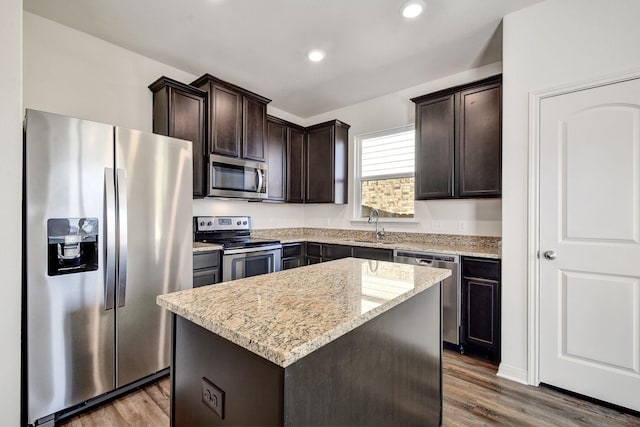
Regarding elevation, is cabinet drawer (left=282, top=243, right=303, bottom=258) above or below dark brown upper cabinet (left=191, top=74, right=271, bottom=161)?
below

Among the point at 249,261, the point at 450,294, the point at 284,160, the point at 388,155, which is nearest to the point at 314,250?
the point at 249,261

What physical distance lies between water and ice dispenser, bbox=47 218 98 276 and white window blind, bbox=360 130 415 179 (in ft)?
9.99

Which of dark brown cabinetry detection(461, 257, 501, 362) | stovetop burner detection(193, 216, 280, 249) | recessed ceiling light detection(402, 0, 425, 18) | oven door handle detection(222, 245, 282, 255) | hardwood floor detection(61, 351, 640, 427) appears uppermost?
recessed ceiling light detection(402, 0, 425, 18)

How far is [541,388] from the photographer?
2.15 m

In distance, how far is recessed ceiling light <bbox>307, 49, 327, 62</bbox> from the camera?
2781mm

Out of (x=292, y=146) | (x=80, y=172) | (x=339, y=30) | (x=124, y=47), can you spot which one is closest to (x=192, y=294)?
(x=80, y=172)

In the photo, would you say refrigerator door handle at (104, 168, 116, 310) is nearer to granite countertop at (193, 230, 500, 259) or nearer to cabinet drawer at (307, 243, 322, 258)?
granite countertop at (193, 230, 500, 259)

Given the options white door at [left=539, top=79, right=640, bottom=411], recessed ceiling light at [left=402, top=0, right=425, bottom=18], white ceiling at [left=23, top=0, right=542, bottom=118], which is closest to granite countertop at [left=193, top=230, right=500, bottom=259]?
white door at [left=539, top=79, right=640, bottom=411]

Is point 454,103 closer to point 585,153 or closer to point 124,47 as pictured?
point 585,153

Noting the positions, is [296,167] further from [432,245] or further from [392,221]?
[432,245]

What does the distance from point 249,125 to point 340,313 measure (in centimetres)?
287

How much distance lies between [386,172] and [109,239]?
300 cm

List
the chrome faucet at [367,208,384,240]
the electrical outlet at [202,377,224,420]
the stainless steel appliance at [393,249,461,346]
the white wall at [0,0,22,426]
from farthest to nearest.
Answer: the chrome faucet at [367,208,384,240] → the stainless steel appliance at [393,249,461,346] → the white wall at [0,0,22,426] → the electrical outlet at [202,377,224,420]

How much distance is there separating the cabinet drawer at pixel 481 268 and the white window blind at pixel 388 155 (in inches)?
54.7
